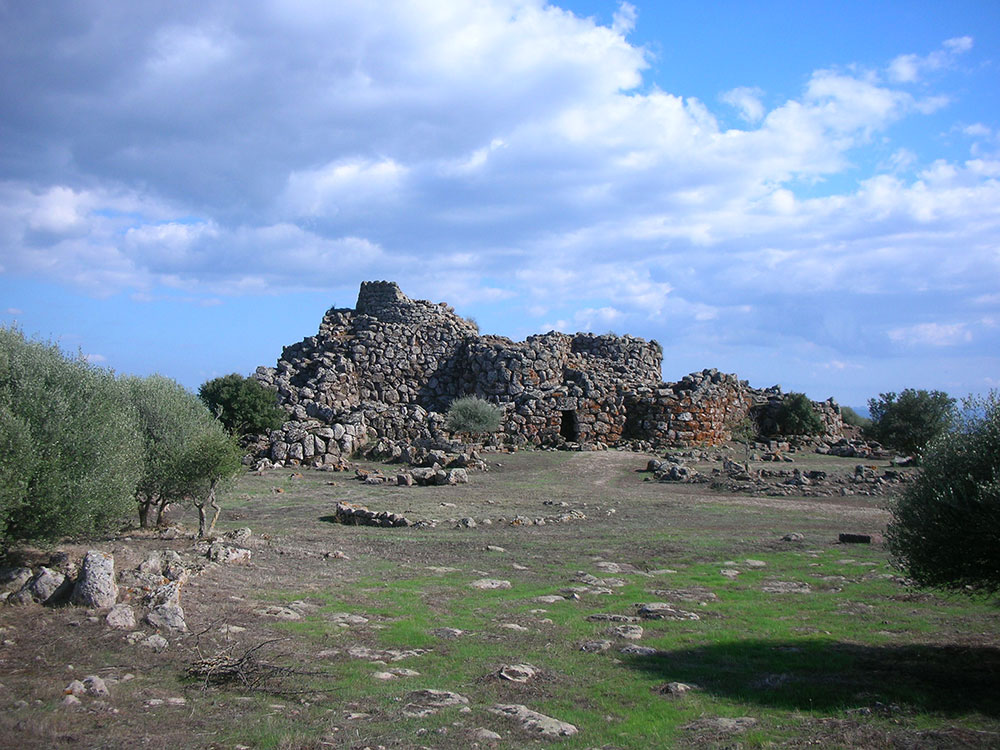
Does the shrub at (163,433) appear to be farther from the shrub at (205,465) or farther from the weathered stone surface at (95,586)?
the weathered stone surface at (95,586)

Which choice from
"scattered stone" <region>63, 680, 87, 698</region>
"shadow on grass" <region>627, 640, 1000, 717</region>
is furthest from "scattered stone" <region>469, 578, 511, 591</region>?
"scattered stone" <region>63, 680, 87, 698</region>

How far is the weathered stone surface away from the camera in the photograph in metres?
8.54

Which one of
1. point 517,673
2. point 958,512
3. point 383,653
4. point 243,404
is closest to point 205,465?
point 383,653

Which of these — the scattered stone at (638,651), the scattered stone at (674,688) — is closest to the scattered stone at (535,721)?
the scattered stone at (674,688)

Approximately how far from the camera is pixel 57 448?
9586 millimetres

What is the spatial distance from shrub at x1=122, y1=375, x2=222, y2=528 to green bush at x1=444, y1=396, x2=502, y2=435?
16.2m

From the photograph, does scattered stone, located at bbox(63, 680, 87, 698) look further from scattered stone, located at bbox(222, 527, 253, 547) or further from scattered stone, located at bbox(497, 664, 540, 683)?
scattered stone, located at bbox(222, 527, 253, 547)

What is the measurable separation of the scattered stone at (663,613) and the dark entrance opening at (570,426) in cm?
2410

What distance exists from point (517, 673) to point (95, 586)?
4.87 m

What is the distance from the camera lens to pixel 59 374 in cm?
1045

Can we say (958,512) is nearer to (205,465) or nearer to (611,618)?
(611,618)

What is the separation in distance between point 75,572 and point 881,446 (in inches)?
1460

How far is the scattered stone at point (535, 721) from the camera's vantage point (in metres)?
6.30

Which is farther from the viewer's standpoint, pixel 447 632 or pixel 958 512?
pixel 447 632
